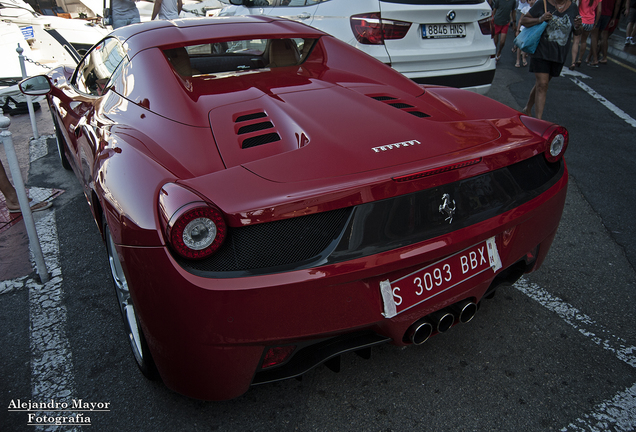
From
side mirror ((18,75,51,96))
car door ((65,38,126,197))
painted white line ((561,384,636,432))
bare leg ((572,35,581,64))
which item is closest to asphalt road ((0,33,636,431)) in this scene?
painted white line ((561,384,636,432))

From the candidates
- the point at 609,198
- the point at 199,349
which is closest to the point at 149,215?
the point at 199,349

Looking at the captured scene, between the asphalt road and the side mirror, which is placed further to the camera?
the side mirror

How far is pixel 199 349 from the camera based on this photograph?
1.59m

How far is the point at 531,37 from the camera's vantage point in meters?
5.10

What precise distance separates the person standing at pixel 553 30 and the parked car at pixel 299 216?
3.32 m

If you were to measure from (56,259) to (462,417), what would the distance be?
276cm

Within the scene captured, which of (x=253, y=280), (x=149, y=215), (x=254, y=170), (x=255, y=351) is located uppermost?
(x=254, y=170)

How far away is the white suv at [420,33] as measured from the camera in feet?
14.7

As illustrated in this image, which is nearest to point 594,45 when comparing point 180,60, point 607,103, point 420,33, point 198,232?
point 607,103

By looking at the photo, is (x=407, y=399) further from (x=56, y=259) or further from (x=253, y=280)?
(x=56, y=259)

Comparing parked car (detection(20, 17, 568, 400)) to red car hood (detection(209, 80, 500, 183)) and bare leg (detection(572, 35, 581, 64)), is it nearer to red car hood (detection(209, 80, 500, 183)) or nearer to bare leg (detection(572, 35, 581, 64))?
red car hood (detection(209, 80, 500, 183))

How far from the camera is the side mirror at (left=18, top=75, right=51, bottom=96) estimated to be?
311 cm

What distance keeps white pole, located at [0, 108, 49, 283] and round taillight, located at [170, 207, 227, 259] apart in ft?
5.53

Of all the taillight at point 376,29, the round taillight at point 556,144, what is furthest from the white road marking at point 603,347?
the taillight at point 376,29
